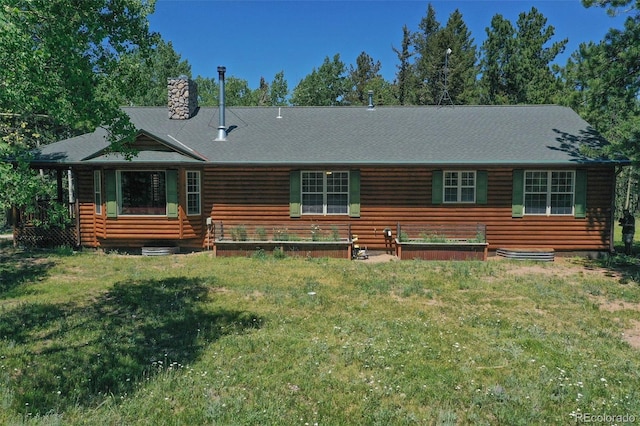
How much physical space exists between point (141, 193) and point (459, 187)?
12.3 m

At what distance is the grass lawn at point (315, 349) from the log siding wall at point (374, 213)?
3318 millimetres

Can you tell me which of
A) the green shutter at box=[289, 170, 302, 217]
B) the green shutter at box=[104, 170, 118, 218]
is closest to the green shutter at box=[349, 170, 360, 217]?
the green shutter at box=[289, 170, 302, 217]

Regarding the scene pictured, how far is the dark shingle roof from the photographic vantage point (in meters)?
14.0

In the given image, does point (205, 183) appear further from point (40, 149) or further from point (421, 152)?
point (421, 152)

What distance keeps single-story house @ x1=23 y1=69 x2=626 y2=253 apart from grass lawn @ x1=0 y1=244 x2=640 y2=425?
345 centimetres

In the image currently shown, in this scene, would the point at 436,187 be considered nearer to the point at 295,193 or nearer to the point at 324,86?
the point at 295,193

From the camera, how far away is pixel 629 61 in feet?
38.3

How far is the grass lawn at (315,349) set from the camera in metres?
4.57

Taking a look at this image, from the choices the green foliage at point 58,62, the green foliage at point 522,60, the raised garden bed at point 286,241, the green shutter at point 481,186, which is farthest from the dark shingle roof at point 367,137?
the green foliage at point 522,60

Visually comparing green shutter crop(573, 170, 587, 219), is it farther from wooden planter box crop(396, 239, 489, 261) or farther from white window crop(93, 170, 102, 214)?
white window crop(93, 170, 102, 214)

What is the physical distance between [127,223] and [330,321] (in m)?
9.74

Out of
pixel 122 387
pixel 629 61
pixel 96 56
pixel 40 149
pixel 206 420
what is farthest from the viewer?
pixel 40 149

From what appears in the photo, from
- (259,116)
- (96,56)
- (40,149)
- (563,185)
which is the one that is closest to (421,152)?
(563,185)

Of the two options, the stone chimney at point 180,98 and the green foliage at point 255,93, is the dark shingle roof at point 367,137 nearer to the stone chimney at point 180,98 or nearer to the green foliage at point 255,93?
the stone chimney at point 180,98
